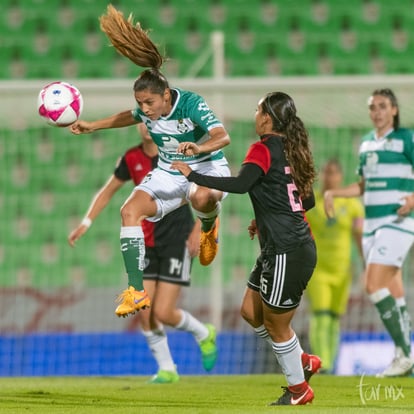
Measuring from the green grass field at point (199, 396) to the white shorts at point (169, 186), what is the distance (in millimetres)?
1247

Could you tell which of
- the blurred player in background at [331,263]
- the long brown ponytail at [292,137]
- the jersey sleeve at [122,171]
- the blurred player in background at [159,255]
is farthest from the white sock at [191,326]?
the long brown ponytail at [292,137]

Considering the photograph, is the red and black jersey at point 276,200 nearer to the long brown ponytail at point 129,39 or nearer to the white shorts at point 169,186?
the white shorts at point 169,186

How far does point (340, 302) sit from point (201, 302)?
156 centimetres

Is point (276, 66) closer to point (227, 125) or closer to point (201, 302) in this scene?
point (227, 125)

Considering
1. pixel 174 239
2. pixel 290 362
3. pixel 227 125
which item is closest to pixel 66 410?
pixel 290 362

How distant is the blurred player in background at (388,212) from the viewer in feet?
29.0

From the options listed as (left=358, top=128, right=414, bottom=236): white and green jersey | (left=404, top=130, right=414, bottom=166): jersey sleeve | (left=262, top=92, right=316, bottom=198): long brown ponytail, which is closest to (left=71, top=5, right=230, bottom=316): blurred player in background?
(left=262, top=92, right=316, bottom=198): long brown ponytail

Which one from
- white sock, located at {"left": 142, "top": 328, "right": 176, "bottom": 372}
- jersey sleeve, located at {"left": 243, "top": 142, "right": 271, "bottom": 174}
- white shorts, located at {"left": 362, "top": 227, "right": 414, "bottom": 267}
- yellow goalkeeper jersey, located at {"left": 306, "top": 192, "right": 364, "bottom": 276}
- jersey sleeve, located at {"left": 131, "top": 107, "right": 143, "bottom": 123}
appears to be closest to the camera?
jersey sleeve, located at {"left": 243, "top": 142, "right": 271, "bottom": 174}

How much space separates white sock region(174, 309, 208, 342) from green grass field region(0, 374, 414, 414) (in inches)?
15.1

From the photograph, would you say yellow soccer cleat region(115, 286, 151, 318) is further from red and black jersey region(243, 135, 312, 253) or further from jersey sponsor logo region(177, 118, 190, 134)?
jersey sponsor logo region(177, 118, 190, 134)

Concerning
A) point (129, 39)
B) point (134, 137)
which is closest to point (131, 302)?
point (129, 39)

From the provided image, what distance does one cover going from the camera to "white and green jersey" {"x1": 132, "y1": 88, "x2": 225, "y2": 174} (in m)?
7.08

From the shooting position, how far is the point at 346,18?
15.6 metres

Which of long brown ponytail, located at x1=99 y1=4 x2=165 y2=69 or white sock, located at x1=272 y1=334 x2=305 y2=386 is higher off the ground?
long brown ponytail, located at x1=99 y1=4 x2=165 y2=69
